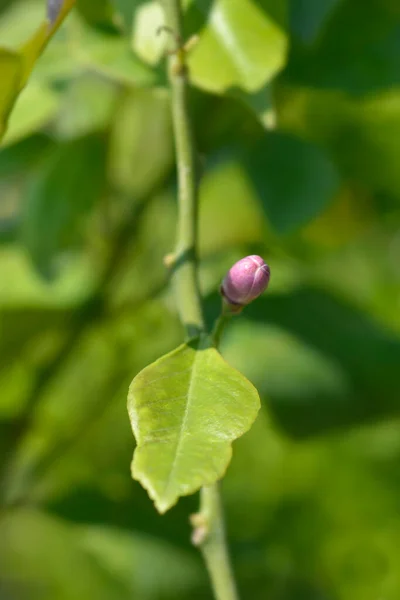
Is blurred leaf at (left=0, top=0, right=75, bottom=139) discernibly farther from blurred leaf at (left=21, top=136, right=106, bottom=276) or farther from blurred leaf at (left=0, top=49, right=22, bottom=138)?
blurred leaf at (left=21, top=136, right=106, bottom=276)

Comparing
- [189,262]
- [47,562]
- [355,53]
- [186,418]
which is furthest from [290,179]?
[47,562]

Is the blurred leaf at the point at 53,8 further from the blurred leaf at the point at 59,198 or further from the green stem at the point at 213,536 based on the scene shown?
the blurred leaf at the point at 59,198

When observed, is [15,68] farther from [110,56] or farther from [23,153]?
[23,153]

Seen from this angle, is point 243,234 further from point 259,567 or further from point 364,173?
point 259,567

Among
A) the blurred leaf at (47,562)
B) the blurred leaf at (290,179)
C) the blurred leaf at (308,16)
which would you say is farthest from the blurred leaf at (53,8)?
the blurred leaf at (47,562)

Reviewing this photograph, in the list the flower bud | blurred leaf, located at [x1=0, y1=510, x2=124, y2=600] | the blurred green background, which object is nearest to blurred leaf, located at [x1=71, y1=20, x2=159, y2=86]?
the blurred green background

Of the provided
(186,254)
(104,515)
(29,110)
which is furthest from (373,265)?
(186,254)

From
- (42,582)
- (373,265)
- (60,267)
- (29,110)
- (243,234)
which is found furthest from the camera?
(373,265)
